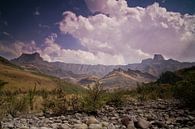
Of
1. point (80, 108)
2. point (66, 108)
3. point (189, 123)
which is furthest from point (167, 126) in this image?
point (66, 108)

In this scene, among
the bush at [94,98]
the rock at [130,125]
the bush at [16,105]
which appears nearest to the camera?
→ the rock at [130,125]

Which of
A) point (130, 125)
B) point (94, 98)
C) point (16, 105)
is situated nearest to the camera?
point (130, 125)

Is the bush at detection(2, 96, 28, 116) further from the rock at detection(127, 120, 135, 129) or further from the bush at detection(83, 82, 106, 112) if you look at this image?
the rock at detection(127, 120, 135, 129)

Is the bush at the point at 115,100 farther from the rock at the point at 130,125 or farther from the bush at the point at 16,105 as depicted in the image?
the rock at the point at 130,125

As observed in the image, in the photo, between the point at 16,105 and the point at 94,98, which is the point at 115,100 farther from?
the point at 16,105

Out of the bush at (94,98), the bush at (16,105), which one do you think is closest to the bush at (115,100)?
the bush at (94,98)

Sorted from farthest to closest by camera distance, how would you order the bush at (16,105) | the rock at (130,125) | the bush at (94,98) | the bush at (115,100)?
the bush at (115,100) < the bush at (16,105) < the bush at (94,98) < the rock at (130,125)

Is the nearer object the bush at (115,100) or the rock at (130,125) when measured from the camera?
the rock at (130,125)

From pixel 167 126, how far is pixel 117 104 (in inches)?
457

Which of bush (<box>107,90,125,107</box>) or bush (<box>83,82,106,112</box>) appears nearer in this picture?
bush (<box>83,82,106,112</box>)

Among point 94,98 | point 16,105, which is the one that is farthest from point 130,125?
point 16,105

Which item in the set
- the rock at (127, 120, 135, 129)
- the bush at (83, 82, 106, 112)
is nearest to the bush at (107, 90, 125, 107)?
the bush at (83, 82, 106, 112)

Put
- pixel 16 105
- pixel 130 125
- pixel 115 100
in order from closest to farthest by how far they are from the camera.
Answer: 1. pixel 130 125
2. pixel 16 105
3. pixel 115 100

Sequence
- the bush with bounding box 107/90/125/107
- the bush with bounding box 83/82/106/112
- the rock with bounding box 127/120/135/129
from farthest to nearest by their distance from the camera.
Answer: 1. the bush with bounding box 107/90/125/107
2. the bush with bounding box 83/82/106/112
3. the rock with bounding box 127/120/135/129
